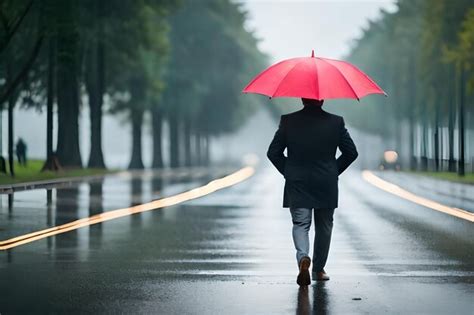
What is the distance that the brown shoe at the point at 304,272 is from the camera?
11039 mm

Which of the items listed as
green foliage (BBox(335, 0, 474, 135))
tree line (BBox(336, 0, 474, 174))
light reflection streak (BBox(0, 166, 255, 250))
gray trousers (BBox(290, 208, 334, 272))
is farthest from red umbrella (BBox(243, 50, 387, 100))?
green foliage (BBox(335, 0, 474, 135))

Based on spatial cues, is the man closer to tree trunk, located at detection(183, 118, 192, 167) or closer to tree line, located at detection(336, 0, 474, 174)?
tree line, located at detection(336, 0, 474, 174)

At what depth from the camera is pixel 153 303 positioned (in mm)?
10039

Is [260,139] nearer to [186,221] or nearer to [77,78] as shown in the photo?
[77,78]

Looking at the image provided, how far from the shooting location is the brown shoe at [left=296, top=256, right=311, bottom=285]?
1104 centimetres

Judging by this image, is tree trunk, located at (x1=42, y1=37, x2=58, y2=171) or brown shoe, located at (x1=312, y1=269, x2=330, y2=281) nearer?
brown shoe, located at (x1=312, y1=269, x2=330, y2=281)

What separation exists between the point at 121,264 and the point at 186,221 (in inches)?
302

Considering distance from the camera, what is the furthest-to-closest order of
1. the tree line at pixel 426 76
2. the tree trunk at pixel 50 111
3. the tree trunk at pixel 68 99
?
the tree line at pixel 426 76 → the tree trunk at pixel 68 99 → the tree trunk at pixel 50 111

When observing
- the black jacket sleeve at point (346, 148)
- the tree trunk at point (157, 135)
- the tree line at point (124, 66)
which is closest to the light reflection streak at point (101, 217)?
the black jacket sleeve at point (346, 148)

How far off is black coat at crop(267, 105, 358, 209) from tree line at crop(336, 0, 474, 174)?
40559 mm

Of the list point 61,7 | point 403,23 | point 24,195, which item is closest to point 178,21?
point 403,23

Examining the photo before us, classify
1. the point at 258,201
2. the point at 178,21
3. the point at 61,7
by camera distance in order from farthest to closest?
the point at 178,21 → the point at 61,7 → the point at 258,201

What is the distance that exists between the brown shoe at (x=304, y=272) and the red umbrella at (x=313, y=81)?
1.57m

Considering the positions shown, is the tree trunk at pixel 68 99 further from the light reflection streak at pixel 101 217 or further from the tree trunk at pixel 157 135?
the tree trunk at pixel 157 135
